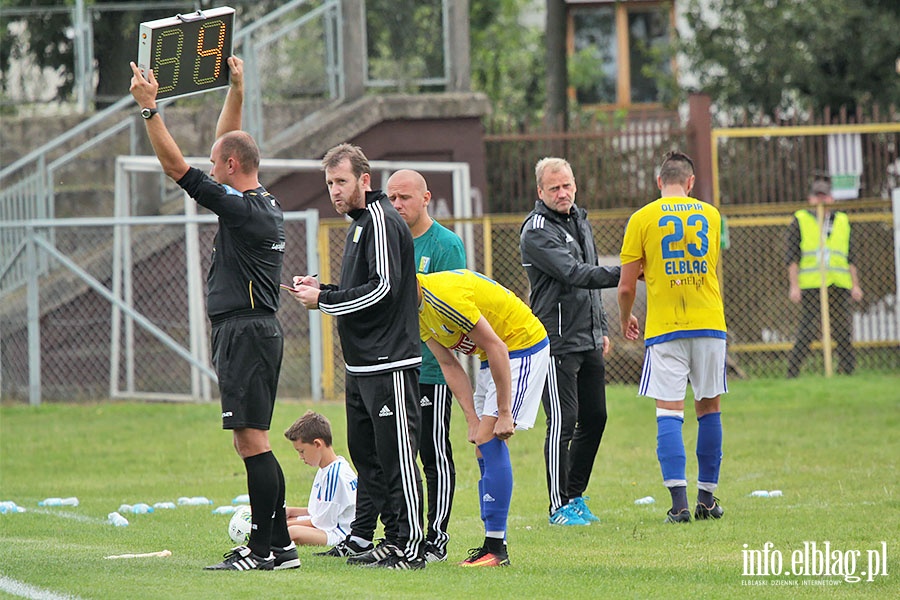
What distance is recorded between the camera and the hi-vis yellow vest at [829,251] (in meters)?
17.4

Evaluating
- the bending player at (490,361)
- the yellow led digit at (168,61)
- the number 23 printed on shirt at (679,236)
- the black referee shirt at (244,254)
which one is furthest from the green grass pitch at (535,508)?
the yellow led digit at (168,61)

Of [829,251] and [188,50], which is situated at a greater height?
[188,50]

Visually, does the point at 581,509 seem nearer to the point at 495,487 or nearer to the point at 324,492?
the point at 324,492

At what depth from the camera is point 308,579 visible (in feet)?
21.6

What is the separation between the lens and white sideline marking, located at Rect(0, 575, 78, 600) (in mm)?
6175

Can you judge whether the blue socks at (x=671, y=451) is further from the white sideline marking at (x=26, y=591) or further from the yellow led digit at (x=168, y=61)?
the white sideline marking at (x=26, y=591)

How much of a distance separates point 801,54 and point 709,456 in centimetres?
1647

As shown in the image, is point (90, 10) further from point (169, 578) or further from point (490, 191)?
point (169, 578)

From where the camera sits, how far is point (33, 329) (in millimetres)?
16578

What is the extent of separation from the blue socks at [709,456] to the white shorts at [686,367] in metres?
0.21

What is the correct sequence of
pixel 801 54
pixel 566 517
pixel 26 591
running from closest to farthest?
1. pixel 26 591
2. pixel 566 517
3. pixel 801 54

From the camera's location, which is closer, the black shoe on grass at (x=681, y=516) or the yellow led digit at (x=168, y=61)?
the yellow led digit at (x=168, y=61)

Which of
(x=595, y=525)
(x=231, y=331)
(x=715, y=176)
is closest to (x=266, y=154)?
(x=715, y=176)

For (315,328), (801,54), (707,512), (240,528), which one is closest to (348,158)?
(240,528)
